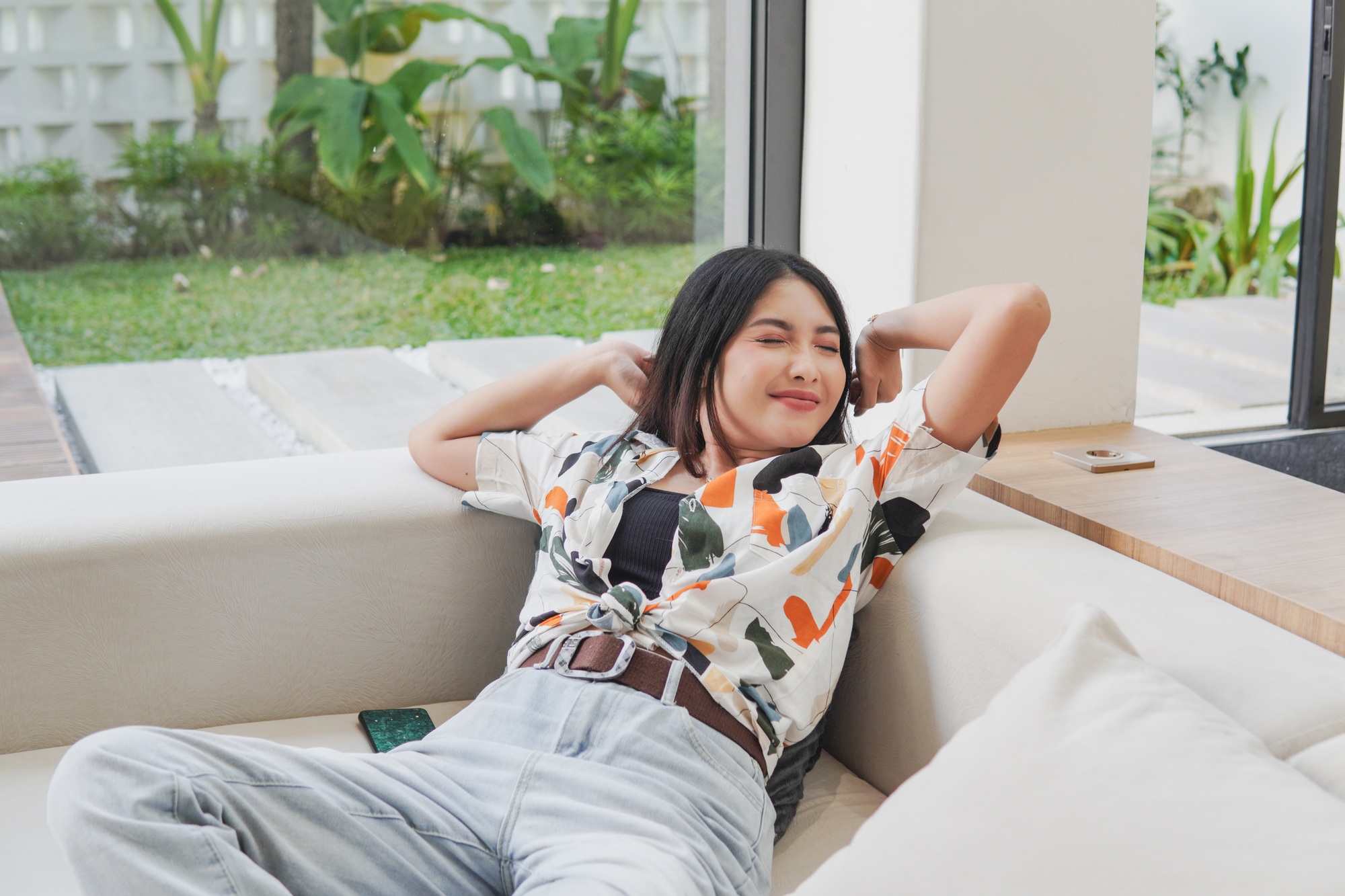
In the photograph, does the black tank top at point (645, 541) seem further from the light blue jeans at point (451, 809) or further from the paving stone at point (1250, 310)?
the paving stone at point (1250, 310)

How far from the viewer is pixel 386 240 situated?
6.51 ft

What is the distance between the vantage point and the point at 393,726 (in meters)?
1.56

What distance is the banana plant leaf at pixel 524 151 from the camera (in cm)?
200

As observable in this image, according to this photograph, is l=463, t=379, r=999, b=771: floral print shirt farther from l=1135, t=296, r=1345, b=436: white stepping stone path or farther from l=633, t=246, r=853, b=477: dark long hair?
l=1135, t=296, r=1345, b=436: white stepping stone path

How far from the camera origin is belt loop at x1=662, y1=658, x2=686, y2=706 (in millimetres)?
1291

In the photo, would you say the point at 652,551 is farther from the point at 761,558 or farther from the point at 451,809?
the point at 451,809

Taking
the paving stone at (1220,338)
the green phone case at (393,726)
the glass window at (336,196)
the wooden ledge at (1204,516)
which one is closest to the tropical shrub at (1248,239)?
the paving stone at (1220,338)

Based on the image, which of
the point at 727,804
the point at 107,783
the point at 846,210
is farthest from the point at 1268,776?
the point at 846,210

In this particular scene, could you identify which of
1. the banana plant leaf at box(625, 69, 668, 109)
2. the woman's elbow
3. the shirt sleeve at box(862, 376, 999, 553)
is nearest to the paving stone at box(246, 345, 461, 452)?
the banana plant leaf at box(625, 69, 668, 109)

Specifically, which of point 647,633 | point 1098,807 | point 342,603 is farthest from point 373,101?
point 1098,807

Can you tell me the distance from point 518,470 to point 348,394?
Result: 1.86 feet

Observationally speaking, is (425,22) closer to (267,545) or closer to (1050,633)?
(267,545)

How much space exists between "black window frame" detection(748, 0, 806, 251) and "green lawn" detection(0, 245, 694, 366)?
0.18 metres

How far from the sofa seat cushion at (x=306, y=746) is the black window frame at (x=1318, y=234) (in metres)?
1.48
